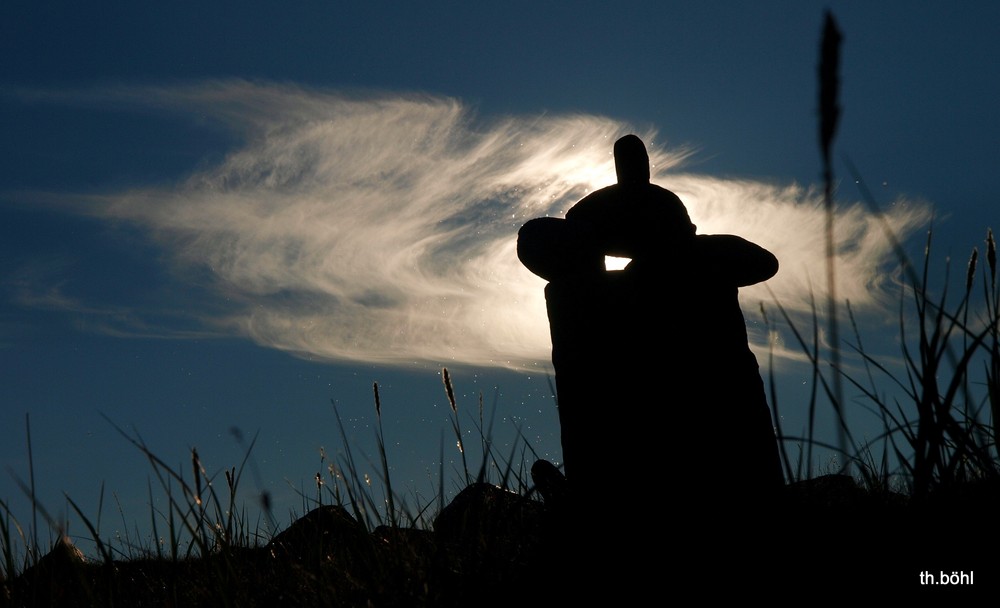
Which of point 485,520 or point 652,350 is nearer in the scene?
point 652,350

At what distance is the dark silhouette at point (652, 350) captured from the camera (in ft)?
8.37

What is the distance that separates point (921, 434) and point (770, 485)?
36.5 inches

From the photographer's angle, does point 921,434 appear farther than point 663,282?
No

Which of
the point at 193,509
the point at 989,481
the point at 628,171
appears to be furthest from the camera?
the point at 628,171

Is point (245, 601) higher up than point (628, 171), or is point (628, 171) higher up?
point (628, 171)

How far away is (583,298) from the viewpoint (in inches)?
105

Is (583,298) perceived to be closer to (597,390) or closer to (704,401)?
(597,390)

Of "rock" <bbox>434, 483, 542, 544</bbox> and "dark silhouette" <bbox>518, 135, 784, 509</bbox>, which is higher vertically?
"dark silhouette" <bbox>518, 135, 784, 509</bbox>

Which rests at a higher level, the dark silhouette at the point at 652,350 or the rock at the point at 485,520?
the dark silhouette at the point at 652,350

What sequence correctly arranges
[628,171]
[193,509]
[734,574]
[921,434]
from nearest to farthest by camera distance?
[921,434] < [734,574] < [193,509] < [628,171]

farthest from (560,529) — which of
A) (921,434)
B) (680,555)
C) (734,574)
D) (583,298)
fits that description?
(921,434)

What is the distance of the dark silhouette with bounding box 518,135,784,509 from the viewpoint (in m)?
2.55

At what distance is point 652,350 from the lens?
2625mm

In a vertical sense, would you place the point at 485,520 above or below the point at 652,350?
below
